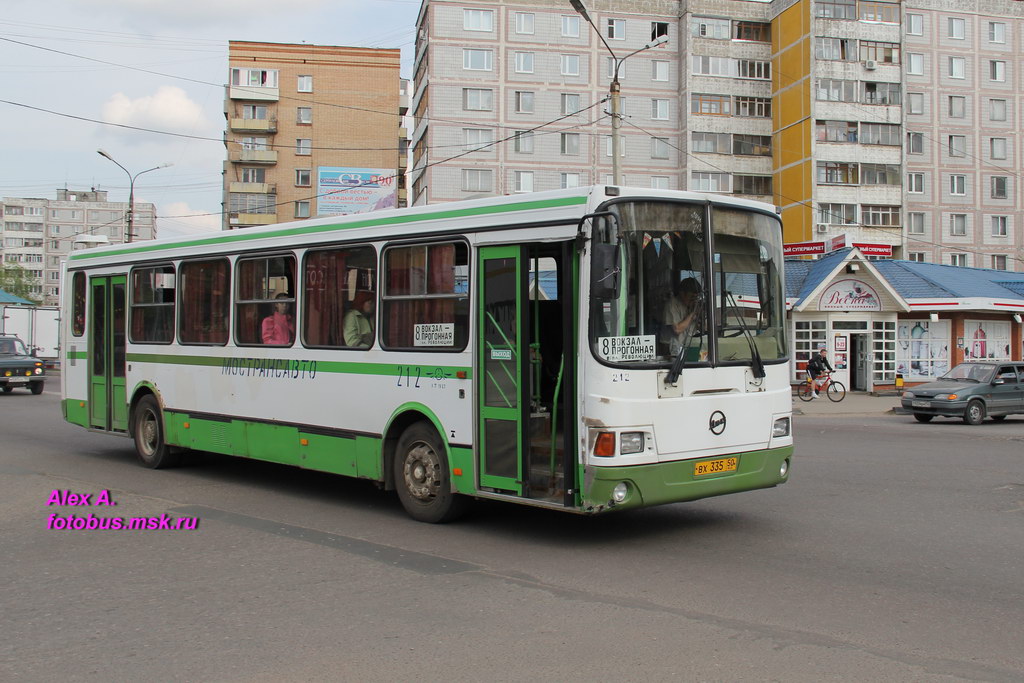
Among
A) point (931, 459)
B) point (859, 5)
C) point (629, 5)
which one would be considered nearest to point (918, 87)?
point (859, 5)

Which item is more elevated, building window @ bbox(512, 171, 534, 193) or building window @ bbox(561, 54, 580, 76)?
building window @ bbox(561, 54, 580, 76)

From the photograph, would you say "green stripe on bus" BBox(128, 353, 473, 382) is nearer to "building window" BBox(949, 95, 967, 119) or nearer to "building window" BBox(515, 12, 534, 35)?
A: "building window" BBox(515, 12, 534, 35)

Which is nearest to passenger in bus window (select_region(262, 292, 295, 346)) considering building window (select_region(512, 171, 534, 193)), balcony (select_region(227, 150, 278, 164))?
building window (select_region(512, 171, 534, 193))

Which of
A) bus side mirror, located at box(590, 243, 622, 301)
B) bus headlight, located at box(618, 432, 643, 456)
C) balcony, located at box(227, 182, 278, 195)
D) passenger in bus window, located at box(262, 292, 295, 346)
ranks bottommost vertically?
bus headlight, located at box(618, 432, 643, 456)

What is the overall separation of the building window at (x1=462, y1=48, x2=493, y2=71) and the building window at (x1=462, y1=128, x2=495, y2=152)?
4.15 meters

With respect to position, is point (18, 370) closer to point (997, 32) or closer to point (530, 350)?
point (530, 350)

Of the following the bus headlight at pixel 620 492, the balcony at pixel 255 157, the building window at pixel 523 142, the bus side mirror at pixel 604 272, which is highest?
the balcony at pixel 255 157

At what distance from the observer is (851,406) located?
29.8 meters

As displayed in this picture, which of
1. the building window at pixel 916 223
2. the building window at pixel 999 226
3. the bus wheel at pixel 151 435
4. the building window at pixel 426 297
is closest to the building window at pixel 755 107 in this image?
the building window at pixel 916 223

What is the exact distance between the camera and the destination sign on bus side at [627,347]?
24.5ft

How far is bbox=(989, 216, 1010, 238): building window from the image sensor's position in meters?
68.4

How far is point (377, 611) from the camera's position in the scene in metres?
6.11

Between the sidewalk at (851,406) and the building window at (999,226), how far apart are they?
40.6 meters

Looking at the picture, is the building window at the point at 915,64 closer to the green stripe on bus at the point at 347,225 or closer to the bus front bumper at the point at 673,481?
the green stripe on bus at the point at 347,225
